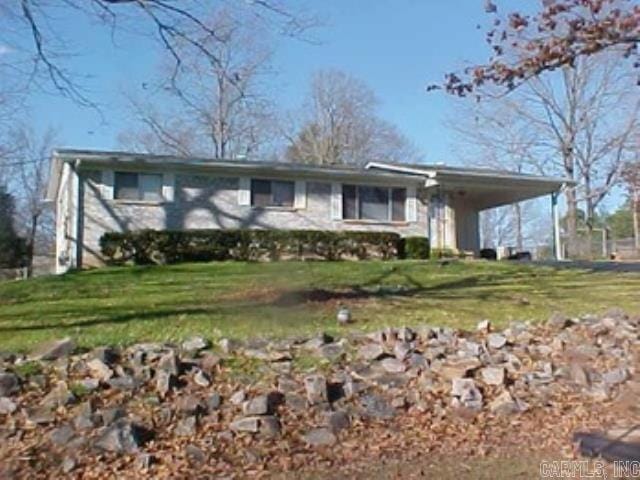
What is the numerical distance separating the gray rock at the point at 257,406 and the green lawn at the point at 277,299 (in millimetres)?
1724

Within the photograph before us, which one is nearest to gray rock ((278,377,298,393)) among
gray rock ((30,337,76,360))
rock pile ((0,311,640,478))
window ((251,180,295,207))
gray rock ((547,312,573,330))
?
rock pile ((0,311,640,478))

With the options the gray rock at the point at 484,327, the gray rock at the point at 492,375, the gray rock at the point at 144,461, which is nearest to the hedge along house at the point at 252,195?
the gray rock at the point at 484,327

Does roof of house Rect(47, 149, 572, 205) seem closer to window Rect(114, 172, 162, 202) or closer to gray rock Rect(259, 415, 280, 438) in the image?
window Rect(114, 172, 162, 202)

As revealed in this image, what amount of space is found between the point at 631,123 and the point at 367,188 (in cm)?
1980

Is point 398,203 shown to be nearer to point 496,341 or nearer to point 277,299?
point 277,299

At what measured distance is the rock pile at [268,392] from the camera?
15.0 ft

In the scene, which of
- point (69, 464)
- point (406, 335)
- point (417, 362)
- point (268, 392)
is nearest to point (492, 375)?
point (417, 362)

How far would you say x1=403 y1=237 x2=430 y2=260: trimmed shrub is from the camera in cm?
1995

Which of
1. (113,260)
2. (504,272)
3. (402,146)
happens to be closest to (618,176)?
(402,146)

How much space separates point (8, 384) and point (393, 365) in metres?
3.30

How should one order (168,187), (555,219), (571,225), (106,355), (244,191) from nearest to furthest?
(106,355), (168,187), (244,191), (555,219), (571,225)

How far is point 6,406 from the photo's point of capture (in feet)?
15.8

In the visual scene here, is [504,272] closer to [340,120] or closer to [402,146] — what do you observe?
[340,120]

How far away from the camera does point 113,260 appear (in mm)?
17125
